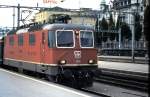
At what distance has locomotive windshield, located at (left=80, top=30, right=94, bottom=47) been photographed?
19781 millimetres

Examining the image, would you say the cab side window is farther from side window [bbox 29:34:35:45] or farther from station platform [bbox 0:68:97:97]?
station platform [bbox 0:68:97:97]

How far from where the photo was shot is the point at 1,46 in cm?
3312

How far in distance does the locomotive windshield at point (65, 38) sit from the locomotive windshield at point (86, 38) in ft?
1.57

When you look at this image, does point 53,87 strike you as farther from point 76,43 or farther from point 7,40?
point 7,40

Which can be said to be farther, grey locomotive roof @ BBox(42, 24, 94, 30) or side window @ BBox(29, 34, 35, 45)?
side window @ BBox(29, 34, 35, 45)

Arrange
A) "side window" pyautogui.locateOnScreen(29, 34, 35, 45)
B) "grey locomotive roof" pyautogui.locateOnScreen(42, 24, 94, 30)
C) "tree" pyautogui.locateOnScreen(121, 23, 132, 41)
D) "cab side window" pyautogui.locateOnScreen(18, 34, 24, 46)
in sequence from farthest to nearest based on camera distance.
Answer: "tree" pyautogui.locateOnScreen(121, 23, 132, 41) < "cab side window" pyautogui.locateOnScreen(18, 34, 24, 46) < "side window" pyautogui.locateOnScreen(29, 34, 35, 45) < "grey locomotive roof" pyautogui.locateOnScreen(42, 24, 94, 30)

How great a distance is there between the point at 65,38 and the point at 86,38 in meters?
1.03

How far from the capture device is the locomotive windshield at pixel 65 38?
63.5 feet

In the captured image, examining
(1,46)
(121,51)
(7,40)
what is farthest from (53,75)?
(121,51)

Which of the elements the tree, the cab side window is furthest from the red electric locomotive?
the tree

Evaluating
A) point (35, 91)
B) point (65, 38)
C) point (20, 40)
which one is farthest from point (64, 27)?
point (20, 40)

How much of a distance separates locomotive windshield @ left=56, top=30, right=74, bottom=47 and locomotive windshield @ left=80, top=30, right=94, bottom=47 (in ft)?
1.57

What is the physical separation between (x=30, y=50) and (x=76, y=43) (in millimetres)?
4187

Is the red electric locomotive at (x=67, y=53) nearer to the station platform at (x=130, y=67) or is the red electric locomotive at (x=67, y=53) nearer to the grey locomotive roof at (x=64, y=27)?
the grey locomotive roof at (x=64, y=27)
